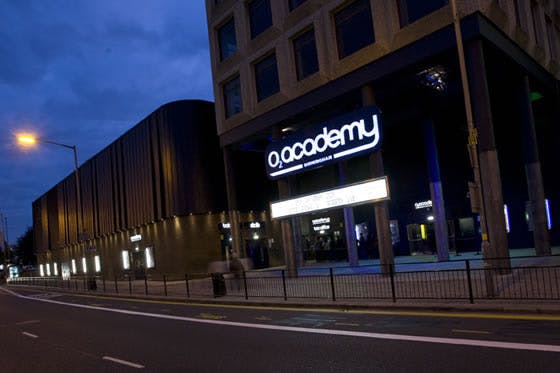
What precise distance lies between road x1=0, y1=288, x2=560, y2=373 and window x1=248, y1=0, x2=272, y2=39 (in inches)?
668

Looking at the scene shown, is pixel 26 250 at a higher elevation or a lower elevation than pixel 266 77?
lower

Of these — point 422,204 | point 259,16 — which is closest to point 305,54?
point 259,16

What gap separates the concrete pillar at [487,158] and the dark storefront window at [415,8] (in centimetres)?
220

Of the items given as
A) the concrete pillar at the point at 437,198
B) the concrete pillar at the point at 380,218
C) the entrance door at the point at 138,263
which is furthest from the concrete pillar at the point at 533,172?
the entrance door at the point at 138,263

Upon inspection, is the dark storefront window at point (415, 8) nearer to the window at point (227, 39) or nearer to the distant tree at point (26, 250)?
the window at point (227, 39)

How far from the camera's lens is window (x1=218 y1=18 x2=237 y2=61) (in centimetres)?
3012

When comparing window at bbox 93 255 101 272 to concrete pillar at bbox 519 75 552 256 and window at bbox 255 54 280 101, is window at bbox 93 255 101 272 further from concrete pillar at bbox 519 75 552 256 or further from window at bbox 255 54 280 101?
concrete pillar at bbox 519 75 552 256

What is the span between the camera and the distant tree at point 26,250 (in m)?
126

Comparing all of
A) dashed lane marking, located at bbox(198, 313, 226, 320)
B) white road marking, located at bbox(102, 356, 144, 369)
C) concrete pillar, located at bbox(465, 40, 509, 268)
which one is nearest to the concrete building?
concrete pillar, located at bbox(465, 40, 509, 268)

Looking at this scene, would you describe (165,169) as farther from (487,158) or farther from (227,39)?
(487,158)

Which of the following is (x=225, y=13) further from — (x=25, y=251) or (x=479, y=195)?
(x=25, y=251)

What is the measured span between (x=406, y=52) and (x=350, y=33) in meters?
3.35

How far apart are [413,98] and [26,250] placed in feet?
416

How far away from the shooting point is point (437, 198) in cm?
2719
